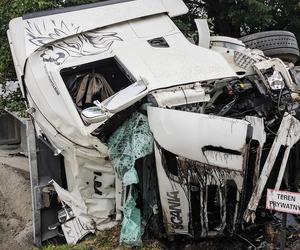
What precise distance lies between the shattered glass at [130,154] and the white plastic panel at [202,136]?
7.3 inches

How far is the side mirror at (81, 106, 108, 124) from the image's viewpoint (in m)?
4.47

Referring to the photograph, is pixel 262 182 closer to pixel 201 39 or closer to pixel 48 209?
pixel 201 39

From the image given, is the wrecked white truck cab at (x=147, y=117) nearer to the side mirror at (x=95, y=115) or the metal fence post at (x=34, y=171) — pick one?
the side mirror at (x=95, y=115)

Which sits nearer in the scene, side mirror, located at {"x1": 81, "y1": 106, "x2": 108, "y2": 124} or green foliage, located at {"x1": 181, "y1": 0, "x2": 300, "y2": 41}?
side mirror, located at {"x1": 81, "y1": 106, "x2": 108, "y2": 124}

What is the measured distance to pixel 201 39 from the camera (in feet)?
18.8

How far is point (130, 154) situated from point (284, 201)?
1.30 metres

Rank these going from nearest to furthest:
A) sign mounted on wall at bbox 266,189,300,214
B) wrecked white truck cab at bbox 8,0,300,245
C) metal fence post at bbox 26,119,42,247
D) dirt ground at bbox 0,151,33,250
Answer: sign mounted on wall at bbox 266,189,300,214
wrecked white truck cab at bbox 8,0,300,245
metal fence post at bbox 26,119,42,247
dirt ground at bbox 0,151,33,250

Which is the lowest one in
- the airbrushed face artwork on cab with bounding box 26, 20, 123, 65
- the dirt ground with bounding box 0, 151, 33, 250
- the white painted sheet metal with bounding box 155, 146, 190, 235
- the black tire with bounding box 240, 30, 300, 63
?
the dirt ground with bounding box 0, 151, 33, 250

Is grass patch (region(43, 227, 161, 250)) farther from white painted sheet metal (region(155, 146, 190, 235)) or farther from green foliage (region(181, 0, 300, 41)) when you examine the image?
green foliage (region(181, 0, 300, 41))

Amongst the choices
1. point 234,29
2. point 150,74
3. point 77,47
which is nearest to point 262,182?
point 150,74

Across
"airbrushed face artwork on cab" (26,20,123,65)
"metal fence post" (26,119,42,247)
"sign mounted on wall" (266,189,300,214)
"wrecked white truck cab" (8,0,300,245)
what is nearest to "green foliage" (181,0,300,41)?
"wrecked white truck cab" (8,0,300,245)

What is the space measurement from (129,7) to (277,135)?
2.36 meters

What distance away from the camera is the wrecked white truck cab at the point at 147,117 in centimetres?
426

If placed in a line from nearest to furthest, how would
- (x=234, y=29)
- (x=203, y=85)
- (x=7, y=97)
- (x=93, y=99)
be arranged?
(x=203, y=85)
(x=93, y=99)
(x=7, y=97)
(x=234, y=29)
